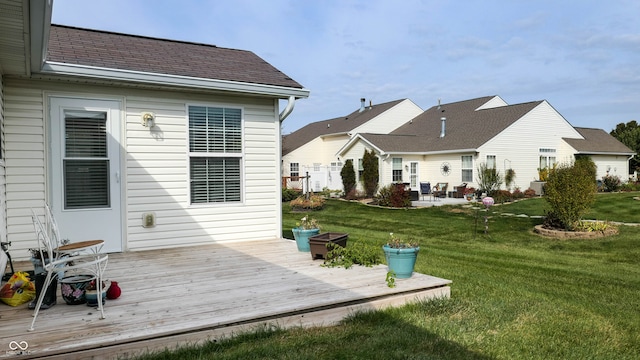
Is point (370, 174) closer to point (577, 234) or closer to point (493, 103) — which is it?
point (493, 103)

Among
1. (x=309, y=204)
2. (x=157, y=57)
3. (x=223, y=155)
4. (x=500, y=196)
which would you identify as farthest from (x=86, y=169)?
(x=500, y=196)

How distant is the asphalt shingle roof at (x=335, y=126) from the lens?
2784cm

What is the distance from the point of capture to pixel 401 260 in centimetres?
444

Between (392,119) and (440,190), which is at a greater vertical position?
(392,119)

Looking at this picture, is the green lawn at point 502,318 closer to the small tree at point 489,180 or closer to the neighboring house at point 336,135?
the small tree at point 489,180

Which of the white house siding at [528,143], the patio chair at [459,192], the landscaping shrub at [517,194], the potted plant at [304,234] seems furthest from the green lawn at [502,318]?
the white house siding at [528,143]

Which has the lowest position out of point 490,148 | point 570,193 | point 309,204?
point 309,204

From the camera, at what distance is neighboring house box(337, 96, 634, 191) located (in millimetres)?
19812

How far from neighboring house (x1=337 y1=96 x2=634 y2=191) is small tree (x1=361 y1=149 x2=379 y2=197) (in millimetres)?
332

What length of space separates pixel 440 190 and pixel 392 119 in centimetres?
932

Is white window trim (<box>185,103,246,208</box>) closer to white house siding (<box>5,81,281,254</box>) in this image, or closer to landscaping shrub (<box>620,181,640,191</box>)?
white house siding (<box>5,81,281,254</box>)

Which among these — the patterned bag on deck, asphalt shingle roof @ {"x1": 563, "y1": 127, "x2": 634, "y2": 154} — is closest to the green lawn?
the patterned bag on deck

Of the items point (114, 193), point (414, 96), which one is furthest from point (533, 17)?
point (414, 96)

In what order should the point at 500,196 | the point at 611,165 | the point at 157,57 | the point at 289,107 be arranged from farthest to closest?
the point at 611,165, the point at 500,196, the point at 289,107, the point at 157,57
